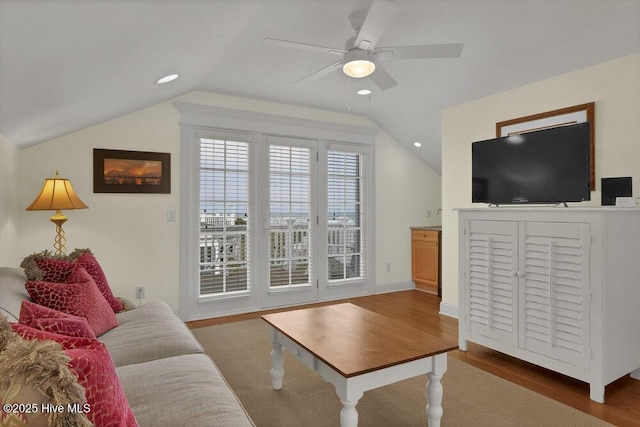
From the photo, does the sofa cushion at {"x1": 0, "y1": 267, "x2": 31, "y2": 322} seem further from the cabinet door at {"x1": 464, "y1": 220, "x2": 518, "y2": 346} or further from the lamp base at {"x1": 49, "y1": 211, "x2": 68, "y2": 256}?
the cabinet door at {"x1": 464, "y1": 220, "x2": 518, "y2": 346}

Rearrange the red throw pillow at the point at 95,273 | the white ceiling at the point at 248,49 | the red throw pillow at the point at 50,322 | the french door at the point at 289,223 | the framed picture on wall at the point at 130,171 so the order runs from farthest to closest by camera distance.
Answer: the french door at the point at 289,223 → the framed picture on wall at the point at 130,171 → the red throw pillow at the point at 95,273 → the white ceiling at the point at 248,49 → the red throw pillow at the point at 50,322

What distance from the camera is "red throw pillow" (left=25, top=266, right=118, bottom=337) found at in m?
1.91

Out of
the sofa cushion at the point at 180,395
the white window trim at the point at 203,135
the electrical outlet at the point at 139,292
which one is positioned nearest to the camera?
the sofa cushion at the point at 180,395

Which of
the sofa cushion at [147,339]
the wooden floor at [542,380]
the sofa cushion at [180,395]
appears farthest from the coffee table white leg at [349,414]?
the wooden floor at [542,380]

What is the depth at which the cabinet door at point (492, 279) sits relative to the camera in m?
2.83

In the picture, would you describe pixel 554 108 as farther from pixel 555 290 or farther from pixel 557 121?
pixel 555 290

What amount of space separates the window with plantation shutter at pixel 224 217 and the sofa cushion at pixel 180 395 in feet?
7.74

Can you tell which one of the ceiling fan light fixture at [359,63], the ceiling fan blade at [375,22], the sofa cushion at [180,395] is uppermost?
the ceiling fan blade at [375,22]

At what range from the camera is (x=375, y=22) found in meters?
2.09

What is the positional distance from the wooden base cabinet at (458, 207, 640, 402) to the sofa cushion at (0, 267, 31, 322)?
304 cm

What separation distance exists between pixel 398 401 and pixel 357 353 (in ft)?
2.38

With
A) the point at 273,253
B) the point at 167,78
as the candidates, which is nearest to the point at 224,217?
the point at 273,253

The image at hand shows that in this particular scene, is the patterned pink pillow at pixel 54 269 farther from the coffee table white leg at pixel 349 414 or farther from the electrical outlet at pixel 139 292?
the coffee table white leg at pixel 349 414

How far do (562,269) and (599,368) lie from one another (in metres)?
0.64
